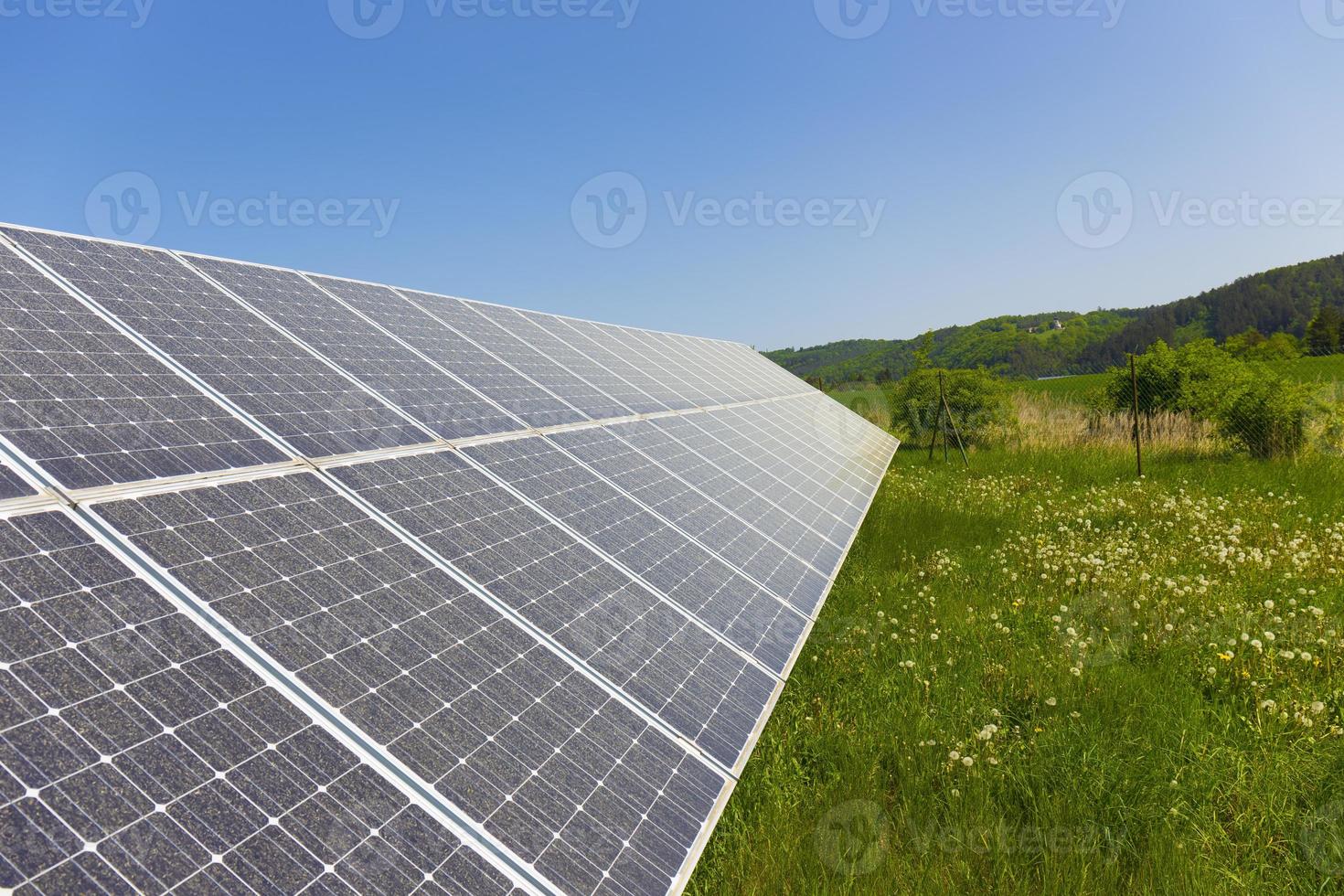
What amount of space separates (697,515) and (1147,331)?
97661mm

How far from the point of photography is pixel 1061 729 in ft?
19.4

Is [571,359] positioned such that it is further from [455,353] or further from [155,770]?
[155,770]

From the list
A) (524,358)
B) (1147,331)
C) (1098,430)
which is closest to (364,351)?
(524,358)

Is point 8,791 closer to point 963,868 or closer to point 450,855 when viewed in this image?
point 450,855

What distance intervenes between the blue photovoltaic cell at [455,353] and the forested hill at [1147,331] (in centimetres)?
6845

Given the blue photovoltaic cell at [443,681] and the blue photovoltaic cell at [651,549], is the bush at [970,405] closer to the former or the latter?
Answer: the blue photovoltaic cell at [651,549]

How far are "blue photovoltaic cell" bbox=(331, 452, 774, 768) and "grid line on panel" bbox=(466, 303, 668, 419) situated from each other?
144 inches

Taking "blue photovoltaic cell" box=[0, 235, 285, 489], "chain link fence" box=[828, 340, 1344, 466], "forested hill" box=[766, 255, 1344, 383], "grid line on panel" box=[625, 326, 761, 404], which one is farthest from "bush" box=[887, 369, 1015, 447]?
"forested hill" box=[766, 255, 1344, 383]

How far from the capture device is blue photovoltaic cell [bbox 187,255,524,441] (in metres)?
5.95

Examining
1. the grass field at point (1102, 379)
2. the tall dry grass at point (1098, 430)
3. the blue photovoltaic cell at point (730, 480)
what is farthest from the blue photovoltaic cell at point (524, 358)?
the grass field at point (1102, 379)

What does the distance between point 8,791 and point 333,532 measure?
1871mm

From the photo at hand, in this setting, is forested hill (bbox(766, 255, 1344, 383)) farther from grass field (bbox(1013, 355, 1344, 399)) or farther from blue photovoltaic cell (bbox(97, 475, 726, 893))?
blue photovoltaic cell (bbox(97, 475, 726, 893))

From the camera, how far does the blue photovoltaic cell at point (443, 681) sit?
2.74 meters

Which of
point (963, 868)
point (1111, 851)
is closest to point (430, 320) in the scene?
point (963, 868)
